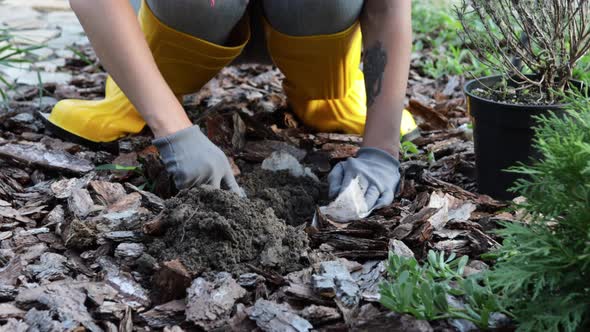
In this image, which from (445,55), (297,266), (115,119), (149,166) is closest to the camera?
(297,266)

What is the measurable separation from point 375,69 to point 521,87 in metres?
0.45

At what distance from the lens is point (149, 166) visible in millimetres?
2117

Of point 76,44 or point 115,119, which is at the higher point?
point 115,119

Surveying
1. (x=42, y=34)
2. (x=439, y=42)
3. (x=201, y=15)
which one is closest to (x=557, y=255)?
(x=201, y=15)

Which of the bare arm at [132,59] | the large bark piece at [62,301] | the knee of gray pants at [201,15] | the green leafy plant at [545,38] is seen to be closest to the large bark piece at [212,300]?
the large bark piece at [62,301]

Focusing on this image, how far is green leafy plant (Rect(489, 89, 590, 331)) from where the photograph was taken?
120 cm

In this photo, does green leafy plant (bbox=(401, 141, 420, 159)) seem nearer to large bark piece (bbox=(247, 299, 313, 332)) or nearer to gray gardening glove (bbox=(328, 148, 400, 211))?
gray gardening glove (bbox=(328, 148, 400, 211))

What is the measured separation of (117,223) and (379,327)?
78 centimetres

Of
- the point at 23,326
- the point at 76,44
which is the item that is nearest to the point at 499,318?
the point at 23,326

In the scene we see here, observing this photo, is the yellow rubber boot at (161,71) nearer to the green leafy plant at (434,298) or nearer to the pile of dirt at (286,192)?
the pile of dirt at (286,192)

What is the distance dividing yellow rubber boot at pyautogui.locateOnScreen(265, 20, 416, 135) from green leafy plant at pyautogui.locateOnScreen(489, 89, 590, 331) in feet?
3.83

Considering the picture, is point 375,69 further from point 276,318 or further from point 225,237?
point 276,318

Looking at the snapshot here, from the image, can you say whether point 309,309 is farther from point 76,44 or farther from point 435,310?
point 76,44

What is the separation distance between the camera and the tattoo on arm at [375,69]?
2.21 m
